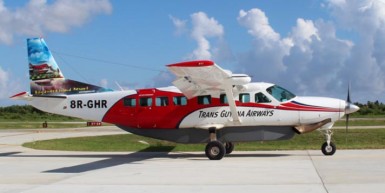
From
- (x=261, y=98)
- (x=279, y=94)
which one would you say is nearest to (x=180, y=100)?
(x=261, y=98)

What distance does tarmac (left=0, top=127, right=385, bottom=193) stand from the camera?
440 inches

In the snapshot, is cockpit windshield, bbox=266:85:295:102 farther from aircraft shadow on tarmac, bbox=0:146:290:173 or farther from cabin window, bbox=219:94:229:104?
aircraft shadow on tarmac, bbox=0:146:290:173

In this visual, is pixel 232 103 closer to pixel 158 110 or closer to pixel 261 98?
pixel 261 98

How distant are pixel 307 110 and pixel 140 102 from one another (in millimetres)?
6035

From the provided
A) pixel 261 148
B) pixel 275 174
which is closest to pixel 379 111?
pixel 261 148

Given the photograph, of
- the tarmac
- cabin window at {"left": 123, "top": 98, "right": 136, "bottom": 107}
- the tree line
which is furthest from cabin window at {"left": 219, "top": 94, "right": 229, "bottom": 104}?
the tree line

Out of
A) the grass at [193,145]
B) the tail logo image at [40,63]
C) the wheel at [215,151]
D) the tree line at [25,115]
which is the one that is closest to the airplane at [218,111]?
the wheel at [215,151]

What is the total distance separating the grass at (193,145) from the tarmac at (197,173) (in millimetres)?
2966

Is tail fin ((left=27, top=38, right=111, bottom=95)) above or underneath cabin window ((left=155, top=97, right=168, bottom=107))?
above

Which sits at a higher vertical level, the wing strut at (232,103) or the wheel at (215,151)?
the wing strut at (232,103)

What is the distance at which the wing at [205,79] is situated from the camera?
15.5 meters

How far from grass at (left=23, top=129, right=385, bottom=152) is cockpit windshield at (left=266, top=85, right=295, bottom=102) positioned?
4.12m

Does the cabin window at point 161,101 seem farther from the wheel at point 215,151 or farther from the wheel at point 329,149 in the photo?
the wheel at point 329,149

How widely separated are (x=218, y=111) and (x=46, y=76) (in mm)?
7181
